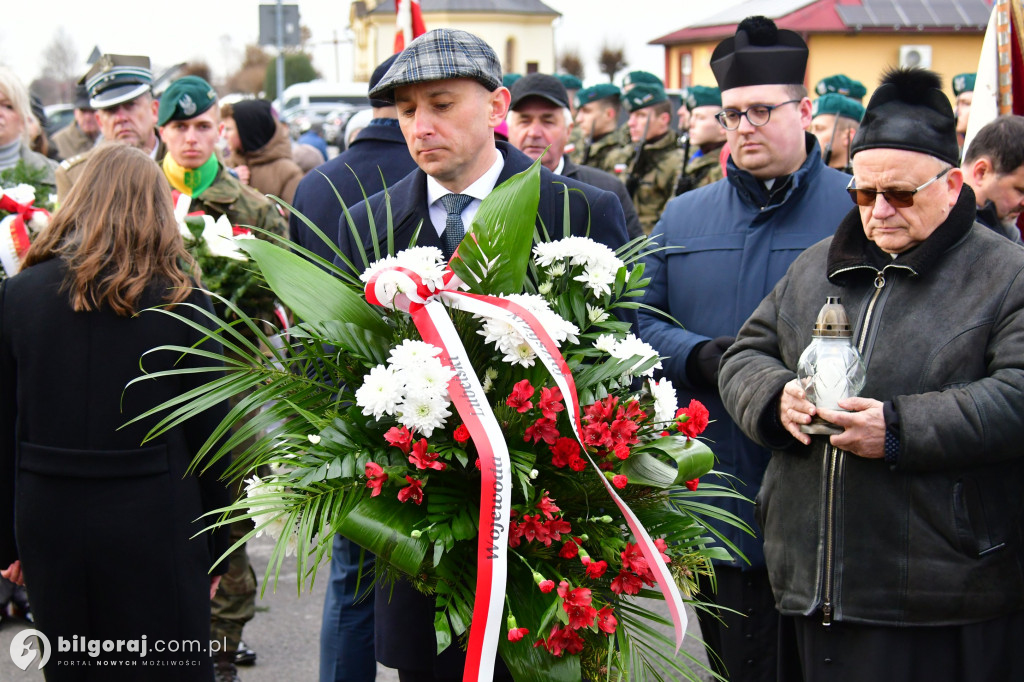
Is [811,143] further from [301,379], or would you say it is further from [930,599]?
[301,379]

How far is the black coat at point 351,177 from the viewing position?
4.07 metres

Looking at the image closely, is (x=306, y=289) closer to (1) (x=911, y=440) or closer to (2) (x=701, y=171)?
(1) (x=911, y=440)

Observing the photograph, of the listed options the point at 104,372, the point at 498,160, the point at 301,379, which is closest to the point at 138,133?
the point at 104,372

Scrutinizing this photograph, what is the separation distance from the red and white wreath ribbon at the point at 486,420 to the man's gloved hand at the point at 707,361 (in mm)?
1328

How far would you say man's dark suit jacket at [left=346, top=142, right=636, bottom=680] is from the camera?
2.53 meters

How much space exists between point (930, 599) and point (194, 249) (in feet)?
10.1

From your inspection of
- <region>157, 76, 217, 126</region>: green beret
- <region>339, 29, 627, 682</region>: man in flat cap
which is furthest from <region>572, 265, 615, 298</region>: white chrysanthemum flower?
<region>157, 76, 217, 126</region>: green beret

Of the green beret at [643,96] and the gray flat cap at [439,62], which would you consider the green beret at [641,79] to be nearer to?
the green beret at [643,96]

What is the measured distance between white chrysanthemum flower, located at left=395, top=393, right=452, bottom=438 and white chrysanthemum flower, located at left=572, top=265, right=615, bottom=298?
1.54 ft

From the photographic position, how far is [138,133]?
570cm

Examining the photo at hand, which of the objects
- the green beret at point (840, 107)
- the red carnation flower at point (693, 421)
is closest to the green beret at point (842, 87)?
the green beret at point (840, 107)

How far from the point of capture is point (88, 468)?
10.3 feet

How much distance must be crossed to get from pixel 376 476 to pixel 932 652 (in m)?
1.52

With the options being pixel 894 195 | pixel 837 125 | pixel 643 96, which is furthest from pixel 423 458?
pixel 643 96
